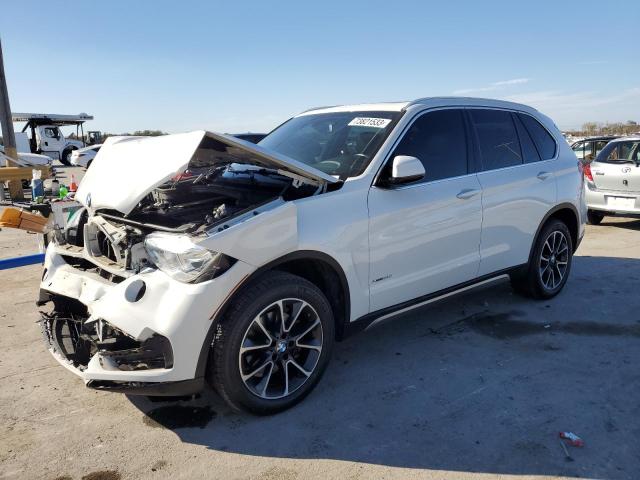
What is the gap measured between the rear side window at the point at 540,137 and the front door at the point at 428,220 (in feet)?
3.52

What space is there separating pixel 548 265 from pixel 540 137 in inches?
49.3

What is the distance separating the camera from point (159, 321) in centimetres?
271

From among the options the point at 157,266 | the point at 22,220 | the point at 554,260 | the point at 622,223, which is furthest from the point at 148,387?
the point at 622,223

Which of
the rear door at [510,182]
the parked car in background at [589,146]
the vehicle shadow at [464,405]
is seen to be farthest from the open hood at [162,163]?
the parked car in background at [589,146]

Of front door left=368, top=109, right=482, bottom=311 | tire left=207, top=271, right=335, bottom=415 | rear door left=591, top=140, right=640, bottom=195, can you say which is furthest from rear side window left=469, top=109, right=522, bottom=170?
rear door left=591, top=140, right=640, bottom=195

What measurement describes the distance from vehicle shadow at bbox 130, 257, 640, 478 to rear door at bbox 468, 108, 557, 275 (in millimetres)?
670

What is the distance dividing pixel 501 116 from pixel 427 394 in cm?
265

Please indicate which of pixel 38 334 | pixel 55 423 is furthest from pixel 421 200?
pixel 38 334

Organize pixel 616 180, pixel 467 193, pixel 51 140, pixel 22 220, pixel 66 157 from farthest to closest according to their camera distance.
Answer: pixel 66 157 < pixel 51 140 < pixel 616 180 < pixel 22 220 < pixel 467 193

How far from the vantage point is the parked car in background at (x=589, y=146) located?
35.7 feet

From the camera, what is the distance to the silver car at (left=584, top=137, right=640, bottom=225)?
858cm

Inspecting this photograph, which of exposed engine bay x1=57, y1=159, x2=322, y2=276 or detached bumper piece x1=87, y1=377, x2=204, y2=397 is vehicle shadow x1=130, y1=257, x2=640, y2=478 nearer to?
detached bumper piece x1=87, y1=377, x2=204, y2=397

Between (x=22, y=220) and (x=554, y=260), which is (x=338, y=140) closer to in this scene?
(x=554, y=260)

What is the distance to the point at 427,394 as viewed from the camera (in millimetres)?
3400
